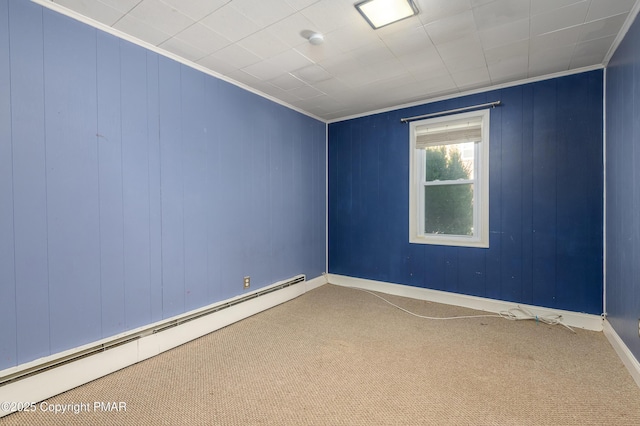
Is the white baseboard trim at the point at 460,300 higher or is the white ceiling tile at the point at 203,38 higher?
the white ceiling tile at the point at 203,38

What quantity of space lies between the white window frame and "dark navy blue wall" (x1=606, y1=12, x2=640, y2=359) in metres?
0.97

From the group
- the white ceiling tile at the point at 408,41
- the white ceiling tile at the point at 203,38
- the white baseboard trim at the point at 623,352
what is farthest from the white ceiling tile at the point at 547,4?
the white baseboard trim at the point at 623,352

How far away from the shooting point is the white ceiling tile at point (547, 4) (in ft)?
5.94

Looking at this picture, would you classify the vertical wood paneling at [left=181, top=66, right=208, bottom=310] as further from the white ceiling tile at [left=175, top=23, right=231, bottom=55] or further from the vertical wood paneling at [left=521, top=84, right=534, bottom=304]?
the vertical wood paneling at [left=521, top=84, right=534, bottom=304]

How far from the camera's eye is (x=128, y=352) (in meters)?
2.13

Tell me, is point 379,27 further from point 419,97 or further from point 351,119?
point 351,119

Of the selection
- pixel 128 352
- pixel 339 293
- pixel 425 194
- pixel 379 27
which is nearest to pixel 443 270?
A: pixel 425 194

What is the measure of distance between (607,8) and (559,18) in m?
0.24

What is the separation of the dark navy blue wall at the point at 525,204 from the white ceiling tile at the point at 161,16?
8.50 ft

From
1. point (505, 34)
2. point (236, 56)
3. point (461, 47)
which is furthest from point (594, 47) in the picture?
point (236, 56)

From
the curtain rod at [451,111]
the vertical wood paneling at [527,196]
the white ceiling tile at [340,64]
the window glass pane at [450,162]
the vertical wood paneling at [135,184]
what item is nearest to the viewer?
the vertical wood paneling at [135,184]

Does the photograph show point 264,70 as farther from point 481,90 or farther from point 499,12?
point 481,90

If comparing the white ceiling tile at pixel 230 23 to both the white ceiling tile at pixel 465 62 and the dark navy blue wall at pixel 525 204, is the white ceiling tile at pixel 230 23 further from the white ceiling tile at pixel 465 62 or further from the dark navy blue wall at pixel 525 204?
the dark navy blue wall at pixel 525 204

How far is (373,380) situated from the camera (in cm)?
195
